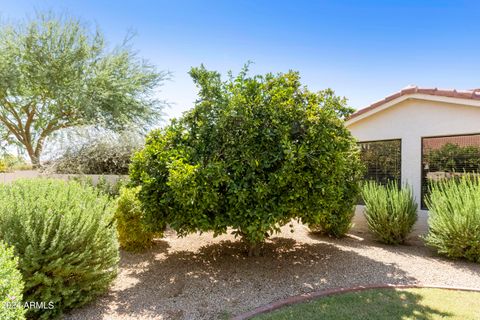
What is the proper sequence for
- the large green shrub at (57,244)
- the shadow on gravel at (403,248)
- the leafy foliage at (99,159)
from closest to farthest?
the large green shrub at (57,244), the shadow on gravel at (403,248), the leafy foliage at (99,159)

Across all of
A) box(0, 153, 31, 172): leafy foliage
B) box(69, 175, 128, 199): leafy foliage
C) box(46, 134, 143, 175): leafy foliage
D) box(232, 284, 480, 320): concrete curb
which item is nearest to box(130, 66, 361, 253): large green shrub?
box(232, 284, 480, 320): concrete curb

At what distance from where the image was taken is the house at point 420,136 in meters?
8.33

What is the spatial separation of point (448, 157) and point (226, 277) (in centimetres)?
741

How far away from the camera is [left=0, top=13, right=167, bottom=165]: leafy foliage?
1502 centimetres

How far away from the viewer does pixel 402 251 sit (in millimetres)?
8289

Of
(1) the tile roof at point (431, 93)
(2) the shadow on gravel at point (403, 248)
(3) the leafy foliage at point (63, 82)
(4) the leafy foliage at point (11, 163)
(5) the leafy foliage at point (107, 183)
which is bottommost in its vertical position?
Answer: (2) the shadow on gravel at point (403, 248)

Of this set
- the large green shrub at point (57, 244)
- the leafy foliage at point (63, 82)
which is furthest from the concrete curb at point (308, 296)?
the leafy foliage at point (63, 82)

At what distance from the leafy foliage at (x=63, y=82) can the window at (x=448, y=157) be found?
14554 millimetres

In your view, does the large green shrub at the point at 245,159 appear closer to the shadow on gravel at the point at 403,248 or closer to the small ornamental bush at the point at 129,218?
the small ornamental bush at the point at 129,218

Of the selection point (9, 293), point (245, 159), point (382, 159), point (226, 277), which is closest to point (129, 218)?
point (226, 277)

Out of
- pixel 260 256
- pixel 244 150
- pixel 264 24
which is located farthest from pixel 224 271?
pixel 264 24

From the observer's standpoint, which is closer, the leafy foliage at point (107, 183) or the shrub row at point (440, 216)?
the shrub row at point (440, 216)

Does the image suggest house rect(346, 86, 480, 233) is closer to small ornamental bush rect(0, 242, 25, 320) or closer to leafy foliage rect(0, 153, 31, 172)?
small ornamental bush rect(0, 242, 25, 320)

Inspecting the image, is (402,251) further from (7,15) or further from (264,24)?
(7,15)
